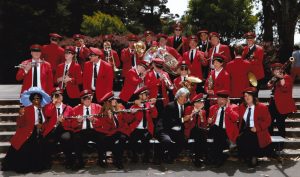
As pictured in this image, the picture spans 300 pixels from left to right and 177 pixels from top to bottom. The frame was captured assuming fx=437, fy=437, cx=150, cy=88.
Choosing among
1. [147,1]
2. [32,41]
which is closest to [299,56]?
[32,41]

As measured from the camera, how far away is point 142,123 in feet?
29.7

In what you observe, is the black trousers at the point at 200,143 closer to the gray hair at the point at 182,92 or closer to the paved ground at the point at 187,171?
the paved ground at the point at 187,171

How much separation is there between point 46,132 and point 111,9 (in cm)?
3163

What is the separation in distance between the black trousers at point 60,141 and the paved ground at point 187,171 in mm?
302

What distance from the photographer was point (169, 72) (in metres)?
10.7

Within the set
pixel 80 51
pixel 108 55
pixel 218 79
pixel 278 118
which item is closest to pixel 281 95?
pixel 278 118

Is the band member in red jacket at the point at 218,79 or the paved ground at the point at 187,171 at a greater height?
the band member in red jacket at the point at 218,79

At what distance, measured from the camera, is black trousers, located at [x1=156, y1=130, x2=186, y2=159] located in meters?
8.68

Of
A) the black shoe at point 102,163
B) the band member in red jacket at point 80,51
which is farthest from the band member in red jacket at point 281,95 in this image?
the band member in red jacket at point 80,51

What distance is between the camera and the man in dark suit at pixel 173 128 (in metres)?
8.73

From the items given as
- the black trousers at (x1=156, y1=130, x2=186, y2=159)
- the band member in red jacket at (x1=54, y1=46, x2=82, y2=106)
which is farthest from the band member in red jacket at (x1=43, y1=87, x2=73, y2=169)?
the black trousers at (x1=156, y1=130, x2=186, y2=159)

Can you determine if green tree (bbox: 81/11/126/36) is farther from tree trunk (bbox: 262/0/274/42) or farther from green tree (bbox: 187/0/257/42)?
tree trunk (bbox: 262/0/274/42)

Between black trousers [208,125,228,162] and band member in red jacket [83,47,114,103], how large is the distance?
2.67 metres

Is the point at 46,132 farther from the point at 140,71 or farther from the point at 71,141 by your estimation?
the point at 140,71
